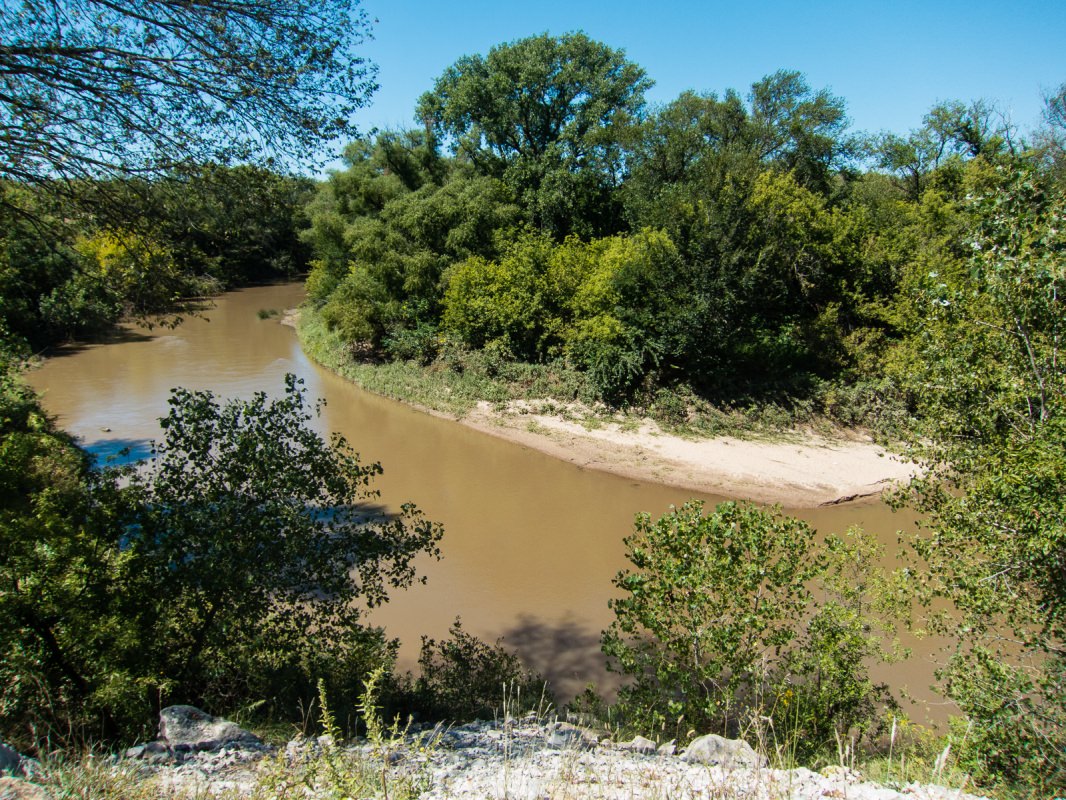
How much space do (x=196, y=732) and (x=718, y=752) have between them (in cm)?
409

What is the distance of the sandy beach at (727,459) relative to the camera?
1594cm

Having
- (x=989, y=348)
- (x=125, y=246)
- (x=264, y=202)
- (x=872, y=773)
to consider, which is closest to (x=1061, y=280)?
(x=989, y=348)

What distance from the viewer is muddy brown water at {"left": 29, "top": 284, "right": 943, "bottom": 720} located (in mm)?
10461

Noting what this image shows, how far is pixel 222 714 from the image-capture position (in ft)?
21.8

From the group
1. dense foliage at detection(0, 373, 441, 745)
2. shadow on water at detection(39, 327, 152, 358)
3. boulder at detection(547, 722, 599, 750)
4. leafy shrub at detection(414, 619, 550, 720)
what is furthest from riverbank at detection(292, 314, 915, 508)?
shadow on water at detection(39, 327, 152, 358)

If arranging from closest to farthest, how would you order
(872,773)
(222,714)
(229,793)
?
(229,793) < (872,773) < (222,714)

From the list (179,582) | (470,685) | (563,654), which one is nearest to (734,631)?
(470,685)

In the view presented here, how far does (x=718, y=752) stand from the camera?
519 centimetres

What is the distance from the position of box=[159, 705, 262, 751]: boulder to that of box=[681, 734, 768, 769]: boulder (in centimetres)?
344

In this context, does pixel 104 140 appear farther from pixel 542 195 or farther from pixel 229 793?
pixel 542 195

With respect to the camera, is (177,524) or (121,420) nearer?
(177,524)

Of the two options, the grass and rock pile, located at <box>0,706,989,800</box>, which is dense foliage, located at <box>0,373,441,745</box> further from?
the grass

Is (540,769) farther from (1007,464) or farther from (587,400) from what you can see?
(587,400)

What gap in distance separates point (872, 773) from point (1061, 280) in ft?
14.7
